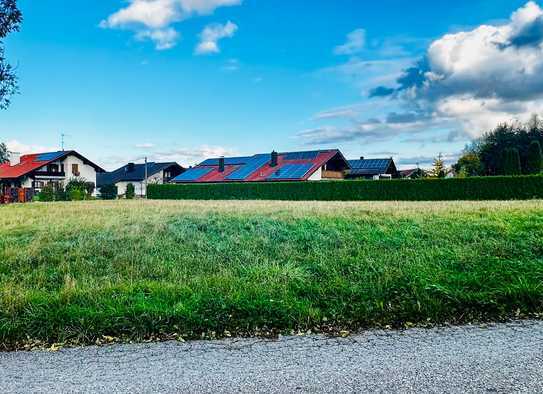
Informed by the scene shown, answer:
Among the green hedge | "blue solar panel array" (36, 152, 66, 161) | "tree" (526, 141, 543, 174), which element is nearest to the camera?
the green hedge

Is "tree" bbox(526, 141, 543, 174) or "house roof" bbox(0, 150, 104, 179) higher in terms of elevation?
"house roof" bbox(0, 150, 104, 179)

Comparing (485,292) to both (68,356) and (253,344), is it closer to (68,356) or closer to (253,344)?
(253,344)

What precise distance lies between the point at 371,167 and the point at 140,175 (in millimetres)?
34716

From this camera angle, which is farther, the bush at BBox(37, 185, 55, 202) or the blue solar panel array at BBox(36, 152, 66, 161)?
the blue solar panel array at BBox(36, 152, 66, 161)

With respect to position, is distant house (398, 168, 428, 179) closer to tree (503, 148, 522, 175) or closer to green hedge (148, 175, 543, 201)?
tree (503, 148, 522, 175)

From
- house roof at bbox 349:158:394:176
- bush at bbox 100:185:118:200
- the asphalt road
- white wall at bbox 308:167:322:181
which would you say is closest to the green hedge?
bush at bbox 100:185:118:200

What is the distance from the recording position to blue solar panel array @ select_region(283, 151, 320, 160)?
4800 centimetres

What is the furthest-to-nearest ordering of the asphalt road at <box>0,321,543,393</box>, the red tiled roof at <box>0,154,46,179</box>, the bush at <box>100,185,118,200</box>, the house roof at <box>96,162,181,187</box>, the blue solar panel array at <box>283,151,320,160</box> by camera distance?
the house roof at <box>96,162,181,187</box>, the red tiled roof at <box>0,154,46,179</box>, the blue solar panel array at <box>283,151,320,160</box>, the bush at <box>100,185,118,200</box>, the asphalt road at <box>0,321,543,393</box>

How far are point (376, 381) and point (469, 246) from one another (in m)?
5.01

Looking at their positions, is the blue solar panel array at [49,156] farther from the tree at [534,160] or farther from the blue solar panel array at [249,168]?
the tree at [534,160]

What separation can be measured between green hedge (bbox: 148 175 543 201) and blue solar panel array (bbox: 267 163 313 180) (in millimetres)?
7837

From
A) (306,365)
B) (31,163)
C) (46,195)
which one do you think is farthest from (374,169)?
(306,365)

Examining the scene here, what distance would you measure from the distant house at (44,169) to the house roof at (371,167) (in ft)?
101

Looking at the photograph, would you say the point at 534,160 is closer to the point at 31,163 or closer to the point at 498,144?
the point at 498,144
